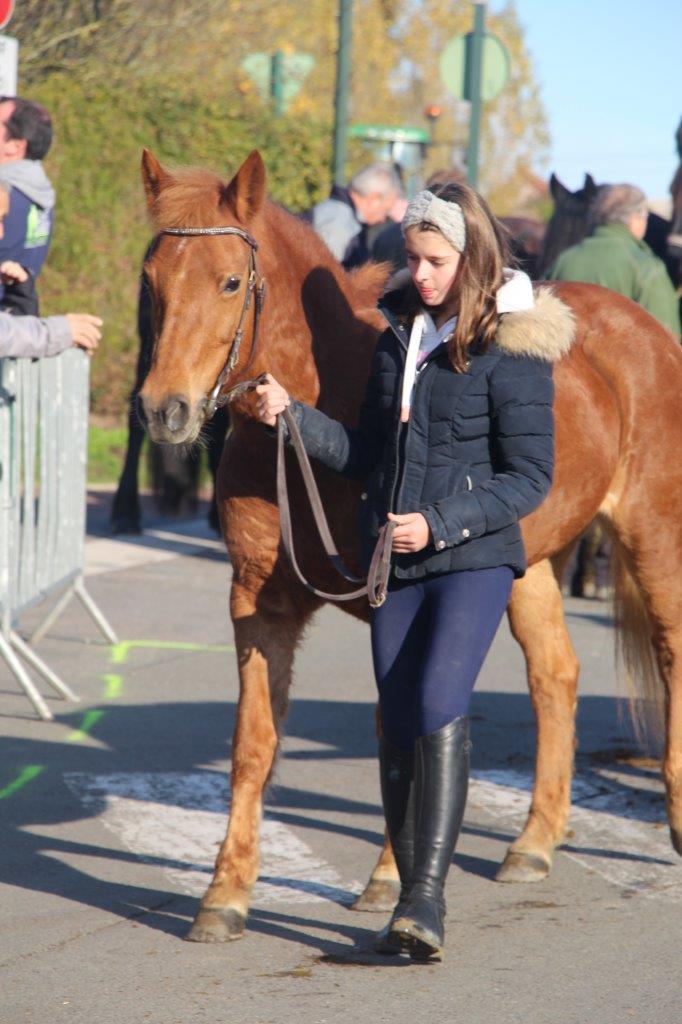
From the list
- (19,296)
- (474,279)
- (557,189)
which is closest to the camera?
(474,279)

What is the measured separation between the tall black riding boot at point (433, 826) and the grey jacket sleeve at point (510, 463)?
0.52 m

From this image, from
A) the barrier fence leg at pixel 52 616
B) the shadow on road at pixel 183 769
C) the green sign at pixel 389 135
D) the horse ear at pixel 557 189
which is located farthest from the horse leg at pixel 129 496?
the green sign at pixel 389 135

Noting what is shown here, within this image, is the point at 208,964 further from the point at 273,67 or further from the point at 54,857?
the point at 273,67

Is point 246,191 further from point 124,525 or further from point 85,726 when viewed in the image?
point 124,525

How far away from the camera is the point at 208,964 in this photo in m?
4.15

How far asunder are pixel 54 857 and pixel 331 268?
6.96 ft

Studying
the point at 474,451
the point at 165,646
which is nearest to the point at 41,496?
the point at 165,646

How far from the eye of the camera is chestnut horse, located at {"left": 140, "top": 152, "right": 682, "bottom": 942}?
403cm

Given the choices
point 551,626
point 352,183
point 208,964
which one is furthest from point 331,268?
point 352,183

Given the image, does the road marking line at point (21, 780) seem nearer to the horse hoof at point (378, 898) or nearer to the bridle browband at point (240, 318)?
the horse hoof at point (378, 898)

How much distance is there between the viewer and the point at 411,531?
152 inches

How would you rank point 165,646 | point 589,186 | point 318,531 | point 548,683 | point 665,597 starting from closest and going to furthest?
point 318,531 → point 665,597 → point 548,683 → point 165,646 → point 589,186

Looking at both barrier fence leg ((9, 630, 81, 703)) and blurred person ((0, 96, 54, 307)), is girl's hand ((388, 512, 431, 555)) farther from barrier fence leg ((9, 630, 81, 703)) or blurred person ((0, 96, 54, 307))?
blurred person ((0, 96, 54, 307))

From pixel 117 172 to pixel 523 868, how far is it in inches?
551
